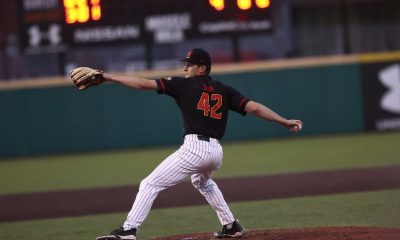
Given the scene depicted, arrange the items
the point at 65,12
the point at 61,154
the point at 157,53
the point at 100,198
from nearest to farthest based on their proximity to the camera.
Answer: the point at 100,198 → the point at 65,12 → the point at 61,154 → the point at 157,53

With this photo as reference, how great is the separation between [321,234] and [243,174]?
4.52 metres

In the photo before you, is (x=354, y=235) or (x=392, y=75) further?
(x=392, y=75)

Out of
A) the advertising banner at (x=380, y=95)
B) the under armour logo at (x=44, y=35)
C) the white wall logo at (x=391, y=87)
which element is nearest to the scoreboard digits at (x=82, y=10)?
the under armour logo at (x=44, y=35)

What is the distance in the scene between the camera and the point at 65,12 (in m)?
13.6

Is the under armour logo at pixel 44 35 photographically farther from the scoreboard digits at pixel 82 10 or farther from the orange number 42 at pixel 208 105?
the orange number 42 at pixel 208 105

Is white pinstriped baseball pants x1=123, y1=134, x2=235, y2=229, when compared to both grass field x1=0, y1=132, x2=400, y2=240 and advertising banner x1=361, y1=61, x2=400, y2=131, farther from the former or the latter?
advertising banner x1=361, y1=61, x2=400, y2=131

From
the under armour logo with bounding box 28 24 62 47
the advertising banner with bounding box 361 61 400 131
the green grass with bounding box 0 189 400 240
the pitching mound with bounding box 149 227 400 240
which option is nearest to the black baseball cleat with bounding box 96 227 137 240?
the pitching mound with bounding box 149 227 400 240

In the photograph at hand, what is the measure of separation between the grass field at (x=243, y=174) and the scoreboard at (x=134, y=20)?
190cm

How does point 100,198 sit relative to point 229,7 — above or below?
below

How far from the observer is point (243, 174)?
1038cm

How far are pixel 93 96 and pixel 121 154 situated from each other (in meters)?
1.29

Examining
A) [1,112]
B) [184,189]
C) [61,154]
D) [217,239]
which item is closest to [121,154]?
[61,154]

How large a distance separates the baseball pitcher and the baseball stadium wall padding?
28.0ft

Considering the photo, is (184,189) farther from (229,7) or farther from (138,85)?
(229,7)
